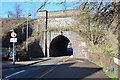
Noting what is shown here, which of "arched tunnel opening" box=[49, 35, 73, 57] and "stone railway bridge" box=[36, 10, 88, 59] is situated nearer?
"stone railway bridge" box=[36, 10, 88, 59]

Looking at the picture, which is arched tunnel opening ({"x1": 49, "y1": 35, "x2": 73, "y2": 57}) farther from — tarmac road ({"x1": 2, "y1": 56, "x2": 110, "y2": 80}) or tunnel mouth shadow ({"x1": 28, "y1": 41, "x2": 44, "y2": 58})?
tarmac road ({"x1": 2, "y1": 56, "x2": 110, "y2": 80})

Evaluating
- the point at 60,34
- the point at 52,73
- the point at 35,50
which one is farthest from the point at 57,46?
the point at 52,73

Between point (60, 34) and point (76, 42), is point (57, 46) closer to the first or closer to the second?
point (60, 34)

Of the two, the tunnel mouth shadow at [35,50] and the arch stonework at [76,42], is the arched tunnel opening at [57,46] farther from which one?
the tunnel mouth shadow at [35,50]

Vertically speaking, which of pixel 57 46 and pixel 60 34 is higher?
pixel 60 34

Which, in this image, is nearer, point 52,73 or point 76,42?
point 52,73

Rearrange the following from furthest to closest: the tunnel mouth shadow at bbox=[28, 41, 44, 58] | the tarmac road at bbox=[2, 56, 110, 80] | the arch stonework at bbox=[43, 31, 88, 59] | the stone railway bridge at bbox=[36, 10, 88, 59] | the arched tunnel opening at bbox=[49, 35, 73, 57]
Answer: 1. the arched tunnel opening at bbox=[49, 35, 73, 57]
2. the tunnel mouth shadow at bbox=[28, 41, 44, 58]
3. the stone railway bridge at bbox=[36, 10, 88, 59]
4. the arch stonework at bbox=[43, 31, 88, 59]
5. the tarmac road at bbox=[2, 56, 110, 80]

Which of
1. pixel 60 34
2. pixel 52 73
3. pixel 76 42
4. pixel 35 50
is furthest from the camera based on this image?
pixel 60 34

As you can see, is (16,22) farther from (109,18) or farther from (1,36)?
(109,18)

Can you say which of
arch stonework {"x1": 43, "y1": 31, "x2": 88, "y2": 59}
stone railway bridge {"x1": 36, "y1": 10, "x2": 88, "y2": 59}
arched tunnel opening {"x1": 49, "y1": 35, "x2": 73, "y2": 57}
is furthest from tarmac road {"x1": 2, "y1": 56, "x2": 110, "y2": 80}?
arched tunnel opening {"x1": 49, "y1": 35, "x2": 73, "y2": 57}

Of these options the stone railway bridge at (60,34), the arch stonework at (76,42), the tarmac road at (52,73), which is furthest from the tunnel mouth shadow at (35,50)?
the tarmac road at (52,73)

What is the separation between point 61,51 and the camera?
62.3 m

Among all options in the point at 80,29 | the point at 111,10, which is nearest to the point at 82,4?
the point at 111,10

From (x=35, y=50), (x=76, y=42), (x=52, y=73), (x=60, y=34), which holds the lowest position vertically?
(x=52, y=73)
